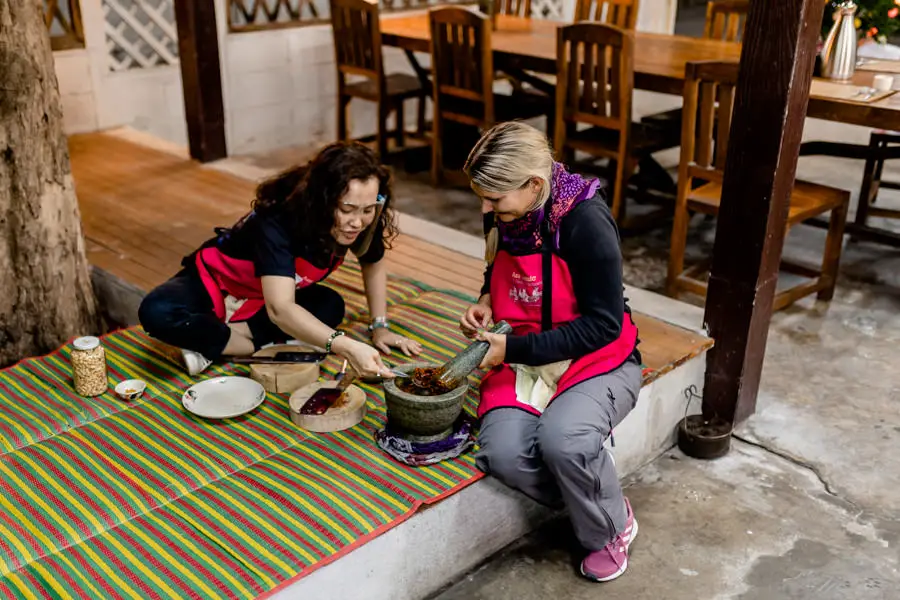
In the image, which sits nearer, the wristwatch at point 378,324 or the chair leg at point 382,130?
the wristwatch at point 378,324

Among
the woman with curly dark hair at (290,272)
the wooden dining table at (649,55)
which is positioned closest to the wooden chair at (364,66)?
the wooden dining table at (649,55)

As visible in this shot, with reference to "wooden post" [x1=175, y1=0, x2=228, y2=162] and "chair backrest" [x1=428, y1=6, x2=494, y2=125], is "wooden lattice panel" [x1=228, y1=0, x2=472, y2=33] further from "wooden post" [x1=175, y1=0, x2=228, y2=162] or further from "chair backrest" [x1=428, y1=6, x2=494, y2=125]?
"chair backrest" [x1=428, y1=6, x2=494, y2=125]

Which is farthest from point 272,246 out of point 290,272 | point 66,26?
point 66,26

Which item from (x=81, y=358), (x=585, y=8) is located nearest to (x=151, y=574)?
(x=81, y=358)

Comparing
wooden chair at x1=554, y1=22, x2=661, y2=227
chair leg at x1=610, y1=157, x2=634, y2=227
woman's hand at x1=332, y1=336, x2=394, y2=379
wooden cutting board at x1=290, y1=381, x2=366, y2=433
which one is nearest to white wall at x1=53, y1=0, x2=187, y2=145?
wooden chair at x1=554, y1=22, x2=661, y2=227

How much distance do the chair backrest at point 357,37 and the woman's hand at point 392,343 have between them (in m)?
2.81

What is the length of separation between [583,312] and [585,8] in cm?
433

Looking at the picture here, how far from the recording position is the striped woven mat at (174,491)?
1947mm

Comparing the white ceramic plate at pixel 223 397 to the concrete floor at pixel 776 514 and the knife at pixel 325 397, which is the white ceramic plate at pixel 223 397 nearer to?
the knife at pixel 325 397

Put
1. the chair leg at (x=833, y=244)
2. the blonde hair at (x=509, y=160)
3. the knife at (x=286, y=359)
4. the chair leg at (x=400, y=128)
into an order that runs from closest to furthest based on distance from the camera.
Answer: the blonde hair at (x=509, y=160)
the knife at (x=286, y=359)
the chair leg at (x=833, y=244)
the chair leg at (x=400, y=128)

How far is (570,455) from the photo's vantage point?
2178 millimetres

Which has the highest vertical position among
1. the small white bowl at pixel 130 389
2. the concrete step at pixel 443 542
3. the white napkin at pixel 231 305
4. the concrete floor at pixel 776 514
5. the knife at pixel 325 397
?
the white napkin at pixel 231 305

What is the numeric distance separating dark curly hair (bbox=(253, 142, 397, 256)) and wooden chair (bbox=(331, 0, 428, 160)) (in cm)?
283

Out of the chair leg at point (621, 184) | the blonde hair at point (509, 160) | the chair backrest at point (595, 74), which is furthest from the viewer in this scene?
the chair leg at point (621, 184)
